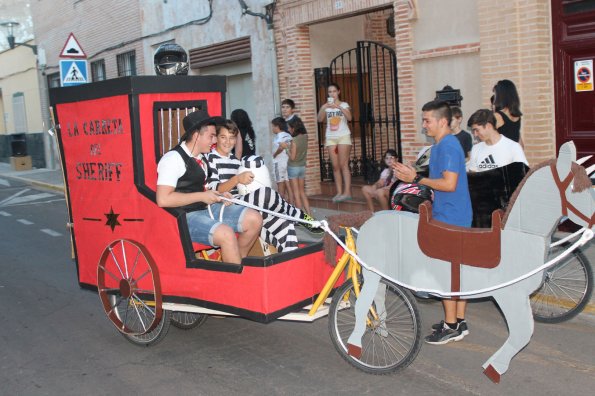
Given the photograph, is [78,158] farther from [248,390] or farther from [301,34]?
[301,34]

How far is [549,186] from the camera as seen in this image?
14.3 feet

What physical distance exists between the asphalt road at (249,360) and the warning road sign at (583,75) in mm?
3560

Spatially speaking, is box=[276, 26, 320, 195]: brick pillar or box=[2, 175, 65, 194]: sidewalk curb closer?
box=[276, 26, 320, 195]: brick pillar

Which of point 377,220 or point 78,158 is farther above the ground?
point 78,158

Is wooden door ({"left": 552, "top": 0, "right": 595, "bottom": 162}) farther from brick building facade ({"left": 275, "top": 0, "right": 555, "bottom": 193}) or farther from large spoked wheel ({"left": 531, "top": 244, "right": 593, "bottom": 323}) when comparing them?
large spoked wheel ({"left": 531, "top": 244, "right": 593, "bottom": 323})

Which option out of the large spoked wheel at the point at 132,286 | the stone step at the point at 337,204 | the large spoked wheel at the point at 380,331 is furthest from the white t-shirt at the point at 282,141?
the large spoked wheel at the point at 380,331

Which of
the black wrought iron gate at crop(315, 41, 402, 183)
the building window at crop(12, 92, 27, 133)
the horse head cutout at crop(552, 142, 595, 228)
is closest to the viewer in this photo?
the horse head cutout at crop(552, 142, 595, 228)

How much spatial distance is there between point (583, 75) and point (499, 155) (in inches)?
122

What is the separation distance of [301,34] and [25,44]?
52.9ft

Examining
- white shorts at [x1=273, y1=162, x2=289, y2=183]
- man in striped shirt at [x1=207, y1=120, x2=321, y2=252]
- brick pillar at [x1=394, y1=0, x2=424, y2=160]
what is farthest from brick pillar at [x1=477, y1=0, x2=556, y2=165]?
man in striped shirt at [x1=207, y1=120, x2=321, y2=252]

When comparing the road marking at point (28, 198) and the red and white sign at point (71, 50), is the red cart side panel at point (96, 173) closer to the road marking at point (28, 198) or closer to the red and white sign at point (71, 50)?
the red and white sign at point (71, 50)

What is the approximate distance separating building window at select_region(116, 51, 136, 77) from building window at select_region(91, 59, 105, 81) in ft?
4.44

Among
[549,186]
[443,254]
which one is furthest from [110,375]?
[549,186]

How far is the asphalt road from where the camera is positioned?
4.94 m
